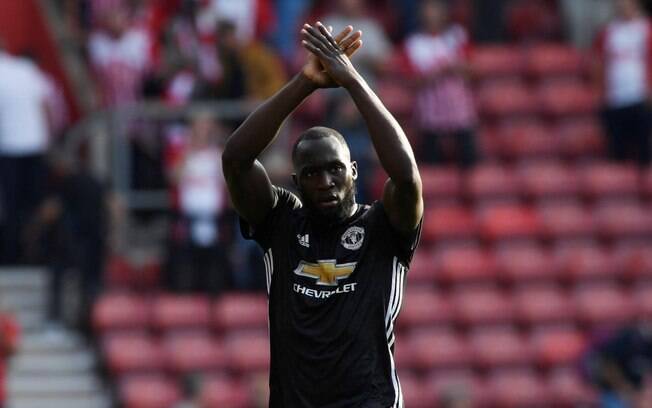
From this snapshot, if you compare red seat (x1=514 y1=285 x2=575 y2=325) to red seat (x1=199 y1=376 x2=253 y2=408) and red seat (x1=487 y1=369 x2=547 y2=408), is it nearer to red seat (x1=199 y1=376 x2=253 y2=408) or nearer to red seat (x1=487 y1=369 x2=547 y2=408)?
red seat (x1=487 y1=369 x2=547 y2=408)

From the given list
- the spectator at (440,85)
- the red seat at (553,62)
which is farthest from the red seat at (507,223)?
the red seat at (553,62)

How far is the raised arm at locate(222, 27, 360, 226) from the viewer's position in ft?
19.2

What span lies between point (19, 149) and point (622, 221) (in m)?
4.85

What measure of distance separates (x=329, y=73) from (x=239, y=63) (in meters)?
7.36

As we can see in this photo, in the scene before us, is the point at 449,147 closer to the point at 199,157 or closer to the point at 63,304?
the point at 199,157

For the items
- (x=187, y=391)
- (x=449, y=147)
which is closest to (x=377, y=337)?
(x=187, y=391)

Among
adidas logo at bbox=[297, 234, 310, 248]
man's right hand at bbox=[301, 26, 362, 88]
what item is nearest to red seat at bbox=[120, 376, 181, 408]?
adidas logo at bbox=[297, 234, 310, 248]

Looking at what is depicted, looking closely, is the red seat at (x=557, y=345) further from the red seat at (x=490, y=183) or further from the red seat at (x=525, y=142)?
the red seat at (x=525, y=142)

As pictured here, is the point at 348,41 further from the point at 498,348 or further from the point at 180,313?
the point at 498,348

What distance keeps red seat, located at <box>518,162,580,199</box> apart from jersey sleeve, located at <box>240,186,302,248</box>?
814cm

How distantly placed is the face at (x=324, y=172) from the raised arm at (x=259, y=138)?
169mm

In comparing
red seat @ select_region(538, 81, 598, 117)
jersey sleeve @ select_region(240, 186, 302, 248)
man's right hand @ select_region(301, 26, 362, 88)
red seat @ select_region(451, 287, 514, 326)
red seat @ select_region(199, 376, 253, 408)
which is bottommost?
red seat @ select_region(199, 376, 253, 408)

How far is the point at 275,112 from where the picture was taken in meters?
5.90

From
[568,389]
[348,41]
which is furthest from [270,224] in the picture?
[568,389]
